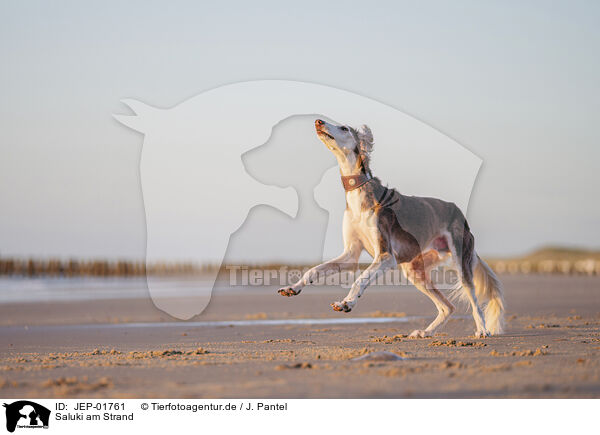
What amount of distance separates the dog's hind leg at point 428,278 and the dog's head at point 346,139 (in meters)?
1.88

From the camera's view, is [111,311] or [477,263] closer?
[477,263]

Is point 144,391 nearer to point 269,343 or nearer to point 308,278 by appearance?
point 308,278

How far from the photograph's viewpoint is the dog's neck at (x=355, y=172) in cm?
894

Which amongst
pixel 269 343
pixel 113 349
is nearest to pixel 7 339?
pixel 113 349

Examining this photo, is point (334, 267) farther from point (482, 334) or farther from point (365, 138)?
point (482, 334)

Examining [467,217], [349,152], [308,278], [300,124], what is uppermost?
[300,124]

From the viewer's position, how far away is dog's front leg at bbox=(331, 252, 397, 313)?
310 inches

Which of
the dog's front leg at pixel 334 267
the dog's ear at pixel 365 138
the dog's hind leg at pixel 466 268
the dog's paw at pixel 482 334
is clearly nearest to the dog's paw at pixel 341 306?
the dog's front leg at pixel 334 267

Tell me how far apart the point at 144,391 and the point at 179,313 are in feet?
28.0

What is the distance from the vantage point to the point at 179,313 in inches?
556

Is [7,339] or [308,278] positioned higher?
[308,278]

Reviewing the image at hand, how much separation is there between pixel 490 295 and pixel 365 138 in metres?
3.15

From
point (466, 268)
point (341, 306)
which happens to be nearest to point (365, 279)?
point (341, 306)

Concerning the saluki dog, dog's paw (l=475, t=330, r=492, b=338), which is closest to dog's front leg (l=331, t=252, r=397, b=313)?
the saluki dog
